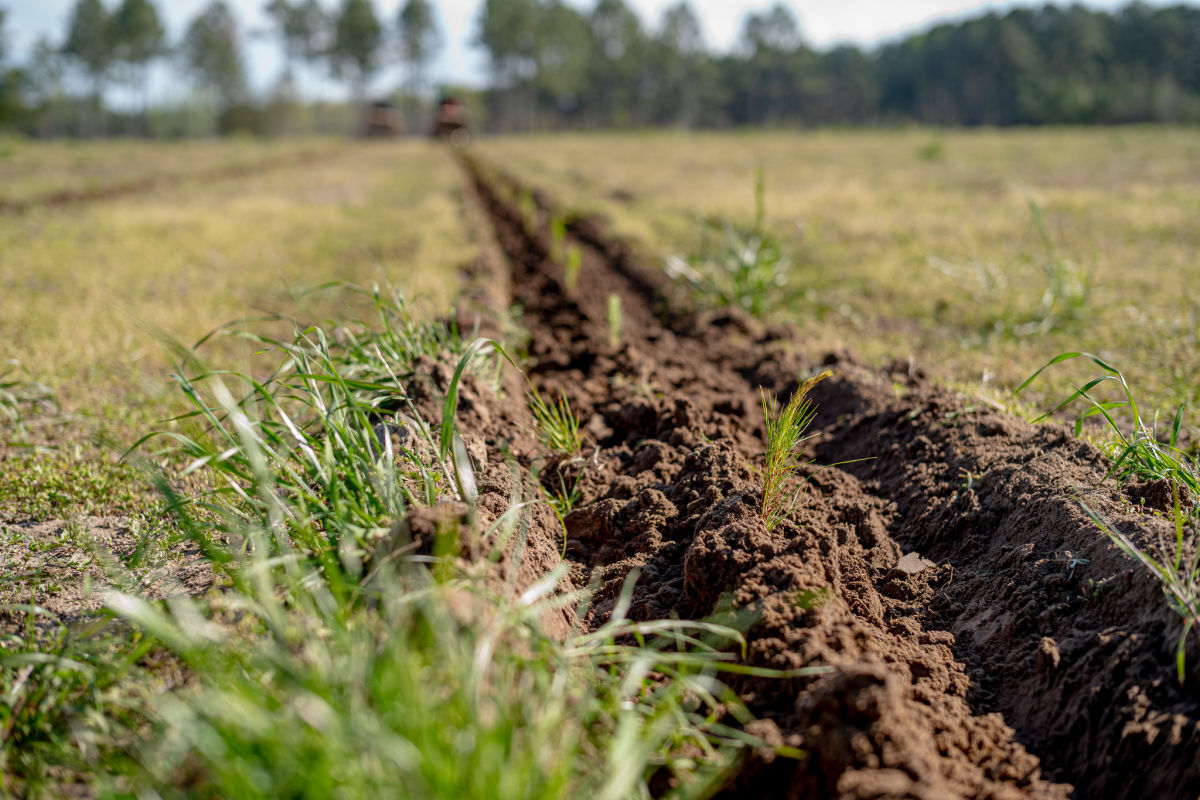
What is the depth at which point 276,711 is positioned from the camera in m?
1.24

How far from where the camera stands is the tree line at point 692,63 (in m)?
54.3

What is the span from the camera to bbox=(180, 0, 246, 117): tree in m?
61.5

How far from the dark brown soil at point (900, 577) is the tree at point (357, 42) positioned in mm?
67837

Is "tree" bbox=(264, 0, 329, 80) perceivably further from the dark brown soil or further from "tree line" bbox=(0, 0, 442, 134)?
the dark brown soil

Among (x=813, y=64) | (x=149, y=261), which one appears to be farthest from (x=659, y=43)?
(x=149, y=261)

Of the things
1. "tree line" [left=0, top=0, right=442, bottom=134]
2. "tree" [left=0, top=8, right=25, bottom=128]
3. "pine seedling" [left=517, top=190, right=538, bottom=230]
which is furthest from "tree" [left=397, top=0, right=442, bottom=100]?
"pine seedling" [left=517, top=190, right=538, bottom=230]

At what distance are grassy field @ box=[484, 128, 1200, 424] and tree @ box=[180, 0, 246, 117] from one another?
6259 centimetres

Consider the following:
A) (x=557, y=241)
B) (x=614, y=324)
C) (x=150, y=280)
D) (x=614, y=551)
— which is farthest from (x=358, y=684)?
(x=150, y=280)

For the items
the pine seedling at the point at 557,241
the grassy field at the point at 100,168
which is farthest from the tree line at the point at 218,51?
the pine seedling at the point at 557,241

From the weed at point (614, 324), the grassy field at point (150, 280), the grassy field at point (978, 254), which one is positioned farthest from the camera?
the grassy field at point (978, 254)

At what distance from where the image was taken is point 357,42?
60.8 m

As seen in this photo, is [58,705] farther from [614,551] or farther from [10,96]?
[10,96]

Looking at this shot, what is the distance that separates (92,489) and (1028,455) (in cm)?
342

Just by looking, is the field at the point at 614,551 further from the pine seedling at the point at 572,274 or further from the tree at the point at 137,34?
the tree at the point at 137,34
